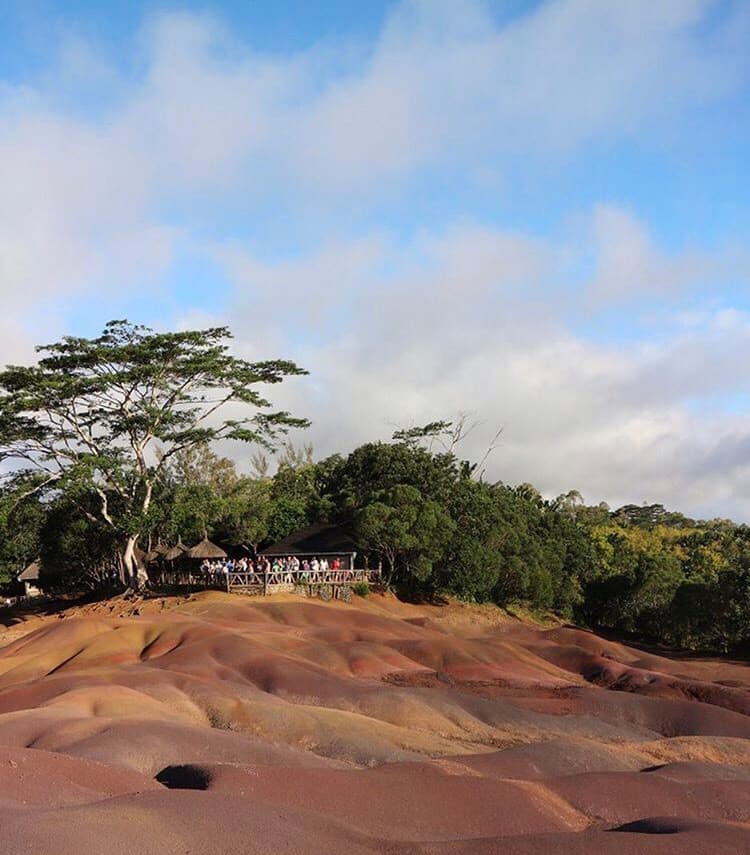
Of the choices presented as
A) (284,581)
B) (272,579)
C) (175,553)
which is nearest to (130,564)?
(272,579)

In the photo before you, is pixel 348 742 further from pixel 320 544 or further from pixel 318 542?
pixel 318 542

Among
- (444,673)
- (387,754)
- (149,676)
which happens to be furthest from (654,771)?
(149,676)

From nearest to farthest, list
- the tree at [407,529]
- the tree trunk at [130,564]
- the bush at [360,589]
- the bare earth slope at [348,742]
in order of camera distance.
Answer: the bare earth slope at [348,742] < the tree trunk at [130,564] < the bush at [360,589] < the tree at [407,529]

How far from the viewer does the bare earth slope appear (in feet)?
46.5

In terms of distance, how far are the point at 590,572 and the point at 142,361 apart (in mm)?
41032

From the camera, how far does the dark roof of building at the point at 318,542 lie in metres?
65.2

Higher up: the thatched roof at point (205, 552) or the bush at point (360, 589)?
the thatched roof at point (205, 552)

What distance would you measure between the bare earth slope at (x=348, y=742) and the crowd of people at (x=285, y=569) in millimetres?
6946

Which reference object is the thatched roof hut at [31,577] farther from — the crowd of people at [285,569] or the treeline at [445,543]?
the crowd of people at [285,569]

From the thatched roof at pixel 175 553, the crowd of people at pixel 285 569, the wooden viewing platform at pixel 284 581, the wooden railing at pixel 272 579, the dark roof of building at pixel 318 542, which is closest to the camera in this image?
the wooden viewing platform at pixel 284 581

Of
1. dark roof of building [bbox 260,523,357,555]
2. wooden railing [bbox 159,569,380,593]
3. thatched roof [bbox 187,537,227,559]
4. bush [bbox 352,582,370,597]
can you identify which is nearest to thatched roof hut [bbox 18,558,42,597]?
thatched roof [bbox 187,537,227,559]

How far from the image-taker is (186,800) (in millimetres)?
14234

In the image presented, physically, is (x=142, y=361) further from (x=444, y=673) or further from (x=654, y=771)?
(x=654, y=771)

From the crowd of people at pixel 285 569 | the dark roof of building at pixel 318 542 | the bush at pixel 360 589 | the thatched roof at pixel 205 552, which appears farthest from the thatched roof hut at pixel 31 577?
the bush at pixel 360 589
